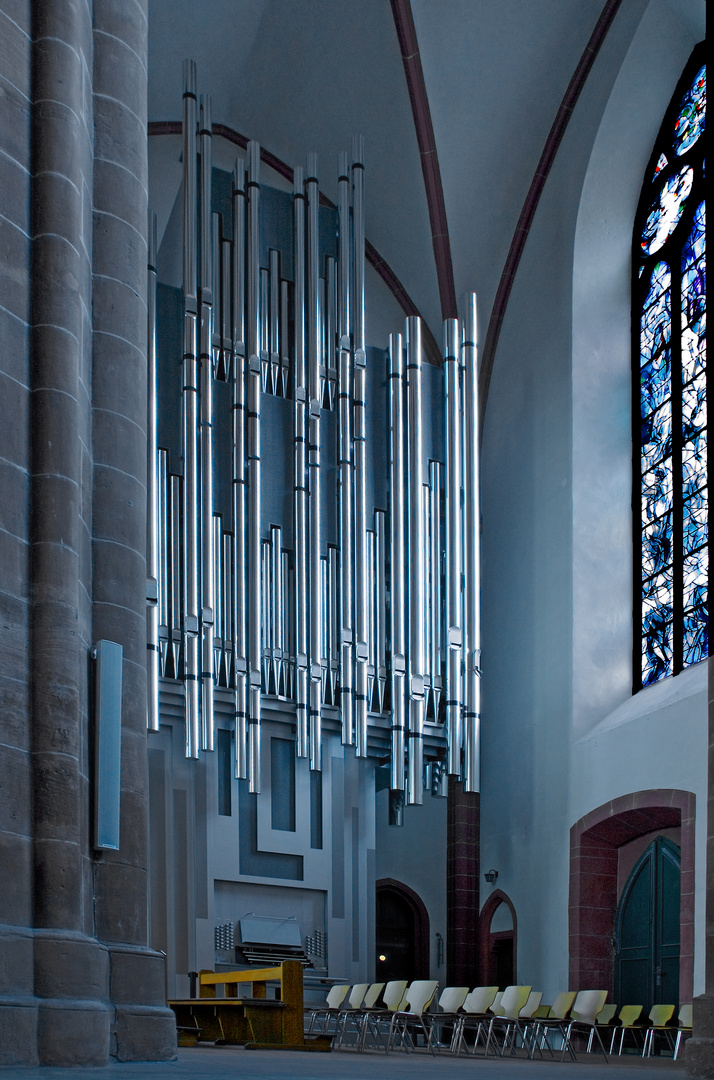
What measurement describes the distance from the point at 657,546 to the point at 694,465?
1.01 meters

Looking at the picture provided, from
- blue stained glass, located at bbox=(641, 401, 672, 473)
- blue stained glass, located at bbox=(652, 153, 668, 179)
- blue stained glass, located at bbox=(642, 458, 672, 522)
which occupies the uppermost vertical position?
blue stained glass, located at bbox=(652, 153, 668, 179)

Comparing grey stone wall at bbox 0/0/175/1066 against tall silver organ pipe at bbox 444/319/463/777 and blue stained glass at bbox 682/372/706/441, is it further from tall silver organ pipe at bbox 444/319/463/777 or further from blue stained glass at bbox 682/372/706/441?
tall silver organ pipe at bbox 444/319/463/777

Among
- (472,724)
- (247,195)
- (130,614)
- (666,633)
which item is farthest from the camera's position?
(247,195)

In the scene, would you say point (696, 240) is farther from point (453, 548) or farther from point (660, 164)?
point (453, 548)

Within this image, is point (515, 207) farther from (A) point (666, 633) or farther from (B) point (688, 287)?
(A) point (666, 633)

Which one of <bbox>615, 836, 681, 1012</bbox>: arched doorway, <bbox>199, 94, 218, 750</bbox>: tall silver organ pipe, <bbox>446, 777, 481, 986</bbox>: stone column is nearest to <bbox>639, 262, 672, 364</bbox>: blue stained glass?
<bbox>199, 94, 218, 750</bbox>: tall silver organ pipe

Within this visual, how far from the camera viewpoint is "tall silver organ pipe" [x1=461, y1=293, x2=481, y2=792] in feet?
48.4

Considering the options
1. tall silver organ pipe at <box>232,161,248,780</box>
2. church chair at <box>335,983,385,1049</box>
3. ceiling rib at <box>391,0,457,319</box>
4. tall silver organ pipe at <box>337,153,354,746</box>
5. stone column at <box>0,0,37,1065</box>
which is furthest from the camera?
ceiling rib at <box>391,0,457,319</box>

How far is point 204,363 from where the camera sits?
1460cm

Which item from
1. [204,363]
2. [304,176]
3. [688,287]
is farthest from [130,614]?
[304,176]

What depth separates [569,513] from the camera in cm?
1455

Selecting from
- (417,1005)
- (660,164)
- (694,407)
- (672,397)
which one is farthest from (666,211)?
(417,1005)

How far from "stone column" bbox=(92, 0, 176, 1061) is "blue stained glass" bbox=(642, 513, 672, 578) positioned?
815cm

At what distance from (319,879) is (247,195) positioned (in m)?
7.51
